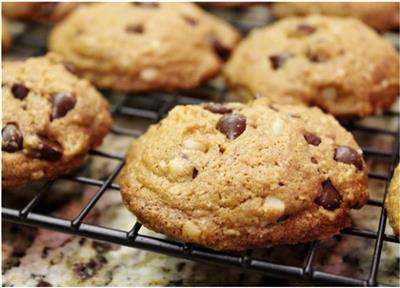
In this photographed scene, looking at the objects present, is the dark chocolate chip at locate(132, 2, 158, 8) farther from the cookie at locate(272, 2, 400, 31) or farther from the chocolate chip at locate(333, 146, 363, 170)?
the chocolate chip at locate(333, 146, 363, 170)

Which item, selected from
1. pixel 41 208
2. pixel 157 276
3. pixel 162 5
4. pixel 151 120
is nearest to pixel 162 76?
pixel 151 120

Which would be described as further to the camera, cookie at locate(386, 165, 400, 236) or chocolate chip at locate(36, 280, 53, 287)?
chocolate chip at locate(36, 280, 53, 287)

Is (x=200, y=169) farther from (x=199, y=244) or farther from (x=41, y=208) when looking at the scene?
(x=41, y=208)

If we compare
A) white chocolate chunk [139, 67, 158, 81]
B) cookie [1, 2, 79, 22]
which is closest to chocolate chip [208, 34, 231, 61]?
white chocolate chunk [139, 67, 158, 81]

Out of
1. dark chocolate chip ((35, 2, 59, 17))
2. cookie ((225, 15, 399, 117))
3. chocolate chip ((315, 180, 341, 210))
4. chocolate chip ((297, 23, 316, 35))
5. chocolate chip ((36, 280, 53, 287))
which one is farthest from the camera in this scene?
dark chocolate chip ((35, 2, 59, 17))

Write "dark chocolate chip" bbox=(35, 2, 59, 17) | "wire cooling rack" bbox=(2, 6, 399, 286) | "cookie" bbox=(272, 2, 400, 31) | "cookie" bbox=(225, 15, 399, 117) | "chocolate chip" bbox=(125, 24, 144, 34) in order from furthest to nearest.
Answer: "dark chocolate chip" bbox=(35, 2, 59, 17), "cookie" bbox=(272, 2, 400, 31), "chocolate chip" bbox=(125, 24, 144, 34), "cookie" bbox=(225, 15, 399, 117), "wire cooling rack" bbox=(2, 6, 399, 286)

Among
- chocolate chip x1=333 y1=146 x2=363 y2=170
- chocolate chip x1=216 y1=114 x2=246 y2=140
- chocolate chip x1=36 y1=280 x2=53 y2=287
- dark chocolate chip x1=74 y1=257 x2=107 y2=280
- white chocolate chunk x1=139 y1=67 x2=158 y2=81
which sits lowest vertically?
chocolate chip x1=36 y1=280 x2=53 y2=287
